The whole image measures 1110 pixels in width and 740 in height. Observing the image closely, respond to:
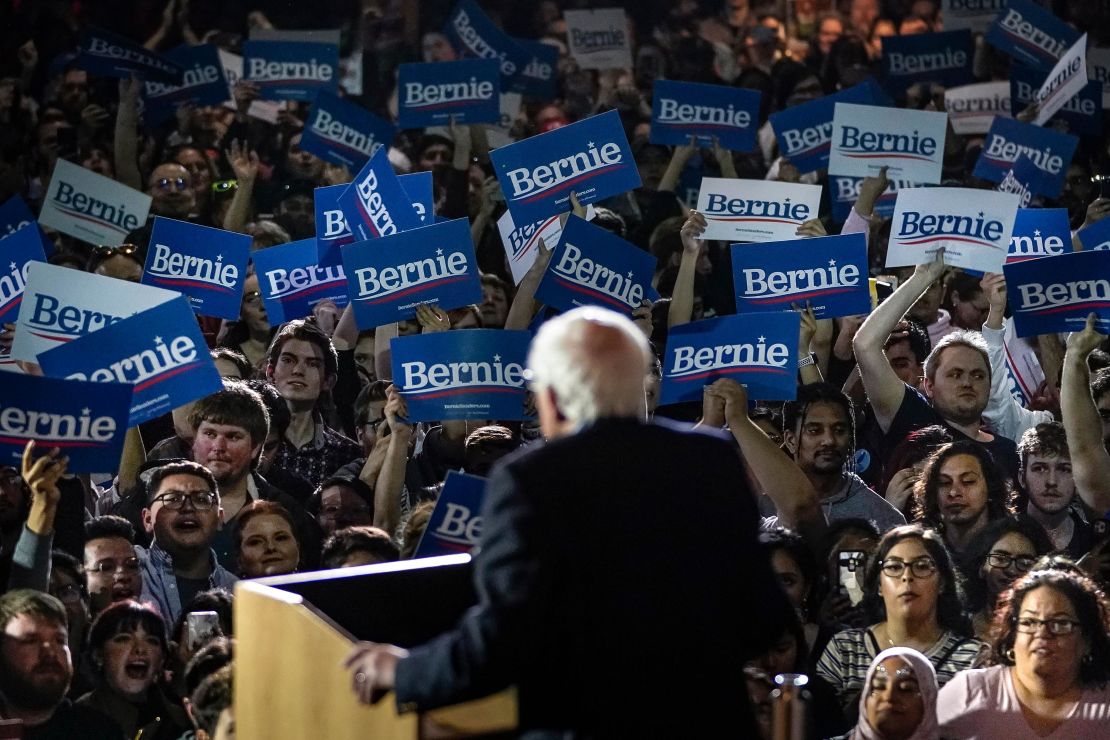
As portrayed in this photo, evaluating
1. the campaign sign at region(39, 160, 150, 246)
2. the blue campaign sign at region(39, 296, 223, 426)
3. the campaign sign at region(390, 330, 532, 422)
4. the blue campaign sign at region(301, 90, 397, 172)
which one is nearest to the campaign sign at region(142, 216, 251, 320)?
the campaign sign at region(390, 330, 532, 422)

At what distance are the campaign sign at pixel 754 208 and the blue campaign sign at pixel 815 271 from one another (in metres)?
0.96

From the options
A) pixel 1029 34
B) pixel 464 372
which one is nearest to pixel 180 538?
pixel 464 372

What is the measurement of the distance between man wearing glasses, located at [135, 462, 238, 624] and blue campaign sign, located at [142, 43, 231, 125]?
5.59 metres

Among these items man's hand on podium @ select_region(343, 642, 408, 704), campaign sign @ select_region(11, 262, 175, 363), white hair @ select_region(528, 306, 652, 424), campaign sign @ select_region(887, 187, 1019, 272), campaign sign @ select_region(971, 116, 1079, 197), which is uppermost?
campaign sign @ select_region(971, 116, 1079, 197)

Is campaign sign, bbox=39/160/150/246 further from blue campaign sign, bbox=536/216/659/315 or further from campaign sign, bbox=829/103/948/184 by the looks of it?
campaign sign, bbox=829/103/948/184

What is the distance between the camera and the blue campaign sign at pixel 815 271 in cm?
675

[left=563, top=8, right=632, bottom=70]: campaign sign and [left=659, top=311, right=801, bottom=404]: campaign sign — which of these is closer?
[left=659, top=311, right=801, bottom=404]: campaign sign

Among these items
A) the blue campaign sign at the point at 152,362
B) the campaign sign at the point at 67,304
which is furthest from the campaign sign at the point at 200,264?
the blue campaign sign at the point at 152,362

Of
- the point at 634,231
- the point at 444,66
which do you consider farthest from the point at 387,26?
the point at 634,231

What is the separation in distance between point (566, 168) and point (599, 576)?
4922 mm

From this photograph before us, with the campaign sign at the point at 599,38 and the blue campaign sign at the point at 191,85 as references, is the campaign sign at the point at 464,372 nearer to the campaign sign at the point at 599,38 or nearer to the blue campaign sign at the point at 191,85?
the blue campaign sign at the point at 191,85

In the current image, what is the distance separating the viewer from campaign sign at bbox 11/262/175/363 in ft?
19.4

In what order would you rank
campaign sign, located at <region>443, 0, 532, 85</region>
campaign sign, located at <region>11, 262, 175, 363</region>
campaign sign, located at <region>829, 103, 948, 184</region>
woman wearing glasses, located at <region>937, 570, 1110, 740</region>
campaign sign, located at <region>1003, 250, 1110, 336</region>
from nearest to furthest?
woman wearing glasses, located at <region>937, 570, 1110, 740</region> → campaign sign, located at <region>11, 262, 175, 363</region> → campaign sign, located at <region>1003, 250, 1110, 336</region> → campaign sign, located at <region>829, 103, 948, 184</region> → campaign sign, located at <region>443, 0, 532, 85</region>

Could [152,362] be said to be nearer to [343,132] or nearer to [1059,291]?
[1059,291]
